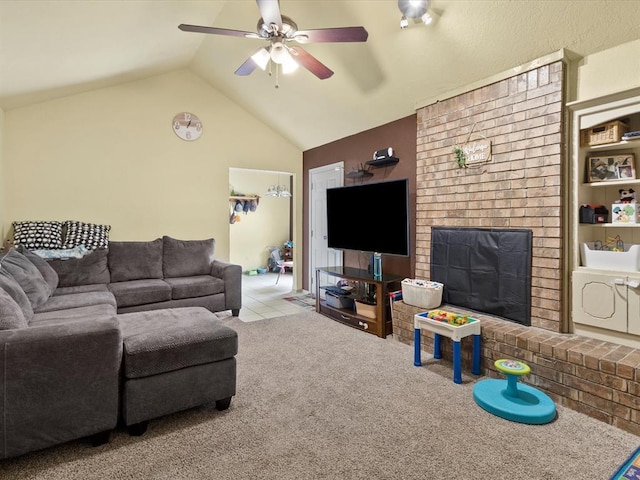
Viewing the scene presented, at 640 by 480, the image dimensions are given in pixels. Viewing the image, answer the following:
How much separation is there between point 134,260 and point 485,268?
3.88 m

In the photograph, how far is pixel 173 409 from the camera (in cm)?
196

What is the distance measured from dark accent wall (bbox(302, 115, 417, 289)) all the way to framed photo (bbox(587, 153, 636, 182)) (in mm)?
1612

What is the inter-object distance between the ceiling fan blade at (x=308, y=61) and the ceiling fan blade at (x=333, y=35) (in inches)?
5.9

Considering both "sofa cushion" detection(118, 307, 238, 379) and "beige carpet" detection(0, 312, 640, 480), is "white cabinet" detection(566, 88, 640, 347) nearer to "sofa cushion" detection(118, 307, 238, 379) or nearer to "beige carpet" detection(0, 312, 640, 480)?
"beige carpet" detection(0, 312, 640, 480)

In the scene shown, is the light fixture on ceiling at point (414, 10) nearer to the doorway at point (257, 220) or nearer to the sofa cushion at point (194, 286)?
the sofa cushion at point (194, 286)

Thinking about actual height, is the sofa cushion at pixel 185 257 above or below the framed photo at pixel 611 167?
below

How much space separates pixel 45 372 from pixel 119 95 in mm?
3938

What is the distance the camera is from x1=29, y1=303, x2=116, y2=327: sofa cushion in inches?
92.0

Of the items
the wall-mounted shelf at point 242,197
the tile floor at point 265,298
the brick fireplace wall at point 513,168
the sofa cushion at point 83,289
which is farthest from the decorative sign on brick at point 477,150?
the wall-mounted shelf at point 242,197

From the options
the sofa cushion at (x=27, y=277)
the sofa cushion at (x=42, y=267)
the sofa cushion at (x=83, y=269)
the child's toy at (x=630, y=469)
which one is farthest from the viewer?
the sofa cushion at (x=83, y=269)

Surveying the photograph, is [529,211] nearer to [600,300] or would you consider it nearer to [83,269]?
[600,300]

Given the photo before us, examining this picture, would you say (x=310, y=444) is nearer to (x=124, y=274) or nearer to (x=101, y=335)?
(x=101, y=335)

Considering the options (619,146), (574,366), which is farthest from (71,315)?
(619,146)

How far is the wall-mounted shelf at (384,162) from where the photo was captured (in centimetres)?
401
